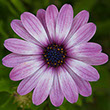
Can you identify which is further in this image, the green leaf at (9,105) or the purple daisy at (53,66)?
the green leaf at (9,105)

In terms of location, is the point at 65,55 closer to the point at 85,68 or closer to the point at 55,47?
the point at 55,47

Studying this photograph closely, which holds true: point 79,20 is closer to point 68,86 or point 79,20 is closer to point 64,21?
point 64,21

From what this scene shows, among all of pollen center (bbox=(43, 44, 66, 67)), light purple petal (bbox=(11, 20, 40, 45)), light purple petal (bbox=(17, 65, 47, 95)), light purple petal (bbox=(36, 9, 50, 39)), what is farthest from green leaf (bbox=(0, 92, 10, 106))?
light purple petal (bbox=(36, 9, 50, 39))

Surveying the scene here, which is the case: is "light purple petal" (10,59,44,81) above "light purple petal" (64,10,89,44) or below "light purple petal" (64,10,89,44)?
below

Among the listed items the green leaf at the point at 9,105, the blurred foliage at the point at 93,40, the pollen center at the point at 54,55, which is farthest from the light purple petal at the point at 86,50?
the green leaf at the point at 9,105

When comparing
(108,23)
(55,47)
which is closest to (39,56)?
(55,47)

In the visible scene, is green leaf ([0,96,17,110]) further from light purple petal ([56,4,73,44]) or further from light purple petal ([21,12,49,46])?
light purple petal ([56,4,73,44])

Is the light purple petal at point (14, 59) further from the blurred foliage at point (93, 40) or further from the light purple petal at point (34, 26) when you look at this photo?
the blurred foliage at point (93, 40)
